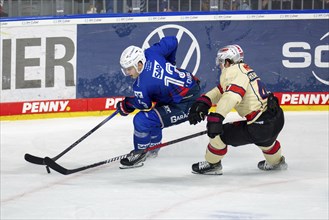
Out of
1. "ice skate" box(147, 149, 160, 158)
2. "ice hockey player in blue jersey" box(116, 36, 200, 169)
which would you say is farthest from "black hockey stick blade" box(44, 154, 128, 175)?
"ice skate" box(147, 149, 160, 158)

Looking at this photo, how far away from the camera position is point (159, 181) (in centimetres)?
709

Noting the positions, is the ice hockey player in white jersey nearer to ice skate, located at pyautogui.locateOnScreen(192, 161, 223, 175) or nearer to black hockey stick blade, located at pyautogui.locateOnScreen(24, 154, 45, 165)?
ice skate, located at pyautogui.locateOnScreen(192, 161, 223, 175)

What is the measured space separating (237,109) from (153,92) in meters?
0.80

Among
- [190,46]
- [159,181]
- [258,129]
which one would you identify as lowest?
[159,181]

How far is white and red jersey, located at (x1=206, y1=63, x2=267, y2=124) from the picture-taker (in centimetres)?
667

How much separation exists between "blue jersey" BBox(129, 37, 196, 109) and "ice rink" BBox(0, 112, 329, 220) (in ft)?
1.92

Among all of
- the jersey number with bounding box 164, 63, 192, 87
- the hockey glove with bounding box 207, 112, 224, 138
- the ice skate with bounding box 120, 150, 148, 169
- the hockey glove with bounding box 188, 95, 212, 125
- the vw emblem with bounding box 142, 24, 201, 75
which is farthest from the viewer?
the vw emblem with bounding box 142, 24, 201, 75

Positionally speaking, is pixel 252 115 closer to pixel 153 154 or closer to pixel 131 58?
pixel 131 58

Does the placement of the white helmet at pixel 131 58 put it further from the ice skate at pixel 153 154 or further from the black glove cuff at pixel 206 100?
the ice skate at pixel 153 154

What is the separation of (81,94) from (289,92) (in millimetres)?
2441

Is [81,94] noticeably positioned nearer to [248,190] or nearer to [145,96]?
[145,96]

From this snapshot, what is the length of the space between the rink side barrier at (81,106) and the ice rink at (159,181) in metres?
0.45

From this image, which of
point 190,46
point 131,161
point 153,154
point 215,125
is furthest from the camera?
point 190,46

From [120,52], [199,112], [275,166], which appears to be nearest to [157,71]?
[199,112]
